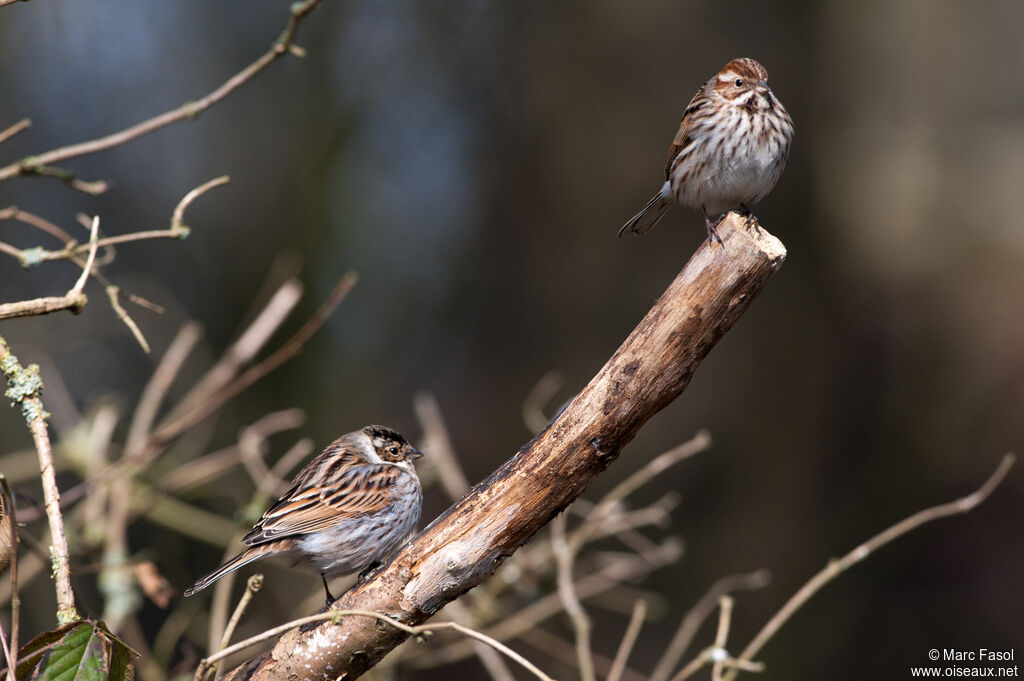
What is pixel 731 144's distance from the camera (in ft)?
14.1

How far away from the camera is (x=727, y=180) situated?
4.32 metres

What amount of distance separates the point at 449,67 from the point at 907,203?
15.9 feet

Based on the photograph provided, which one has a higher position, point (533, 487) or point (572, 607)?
point (533, 487)

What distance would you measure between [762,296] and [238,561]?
20.5ft

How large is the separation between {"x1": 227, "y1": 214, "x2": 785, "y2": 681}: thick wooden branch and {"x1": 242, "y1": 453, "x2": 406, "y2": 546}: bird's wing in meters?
1.27

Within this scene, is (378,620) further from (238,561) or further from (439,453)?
(439,453)

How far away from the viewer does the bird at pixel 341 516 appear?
3.86m

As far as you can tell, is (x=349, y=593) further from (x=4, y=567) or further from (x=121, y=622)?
(x=121, y=622)

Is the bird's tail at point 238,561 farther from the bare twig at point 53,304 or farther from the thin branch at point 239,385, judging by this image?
the bare twig at point 53,304

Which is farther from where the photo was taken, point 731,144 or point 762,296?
point 762,296

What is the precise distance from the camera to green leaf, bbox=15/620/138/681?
83.5 inches

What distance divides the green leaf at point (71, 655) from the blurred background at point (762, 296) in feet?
19.8

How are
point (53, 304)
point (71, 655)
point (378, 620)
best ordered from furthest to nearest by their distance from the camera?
point (378, 620)
point (53, 304)
point (71, 655)

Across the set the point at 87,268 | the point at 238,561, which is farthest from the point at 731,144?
the point at 87,268
